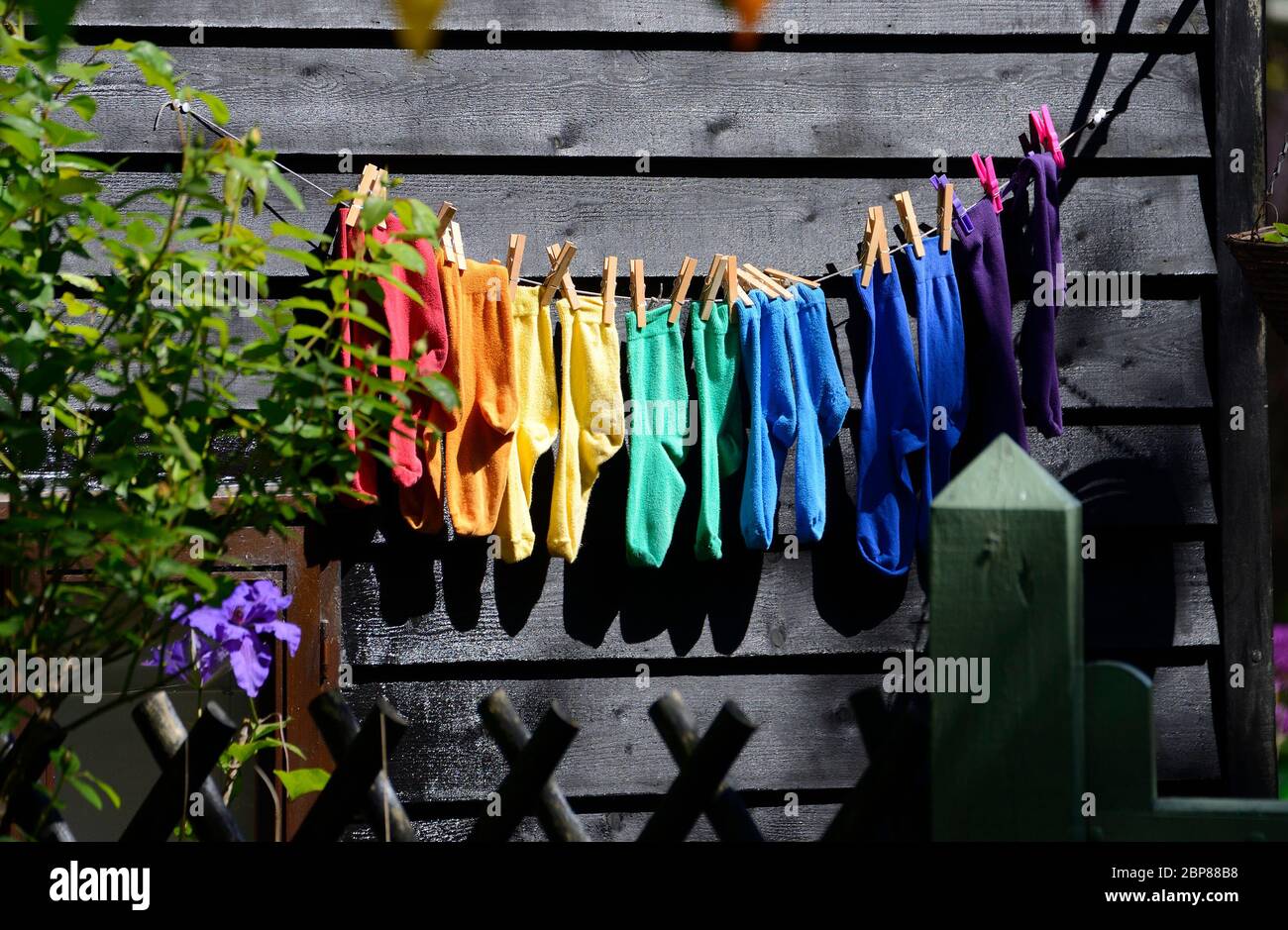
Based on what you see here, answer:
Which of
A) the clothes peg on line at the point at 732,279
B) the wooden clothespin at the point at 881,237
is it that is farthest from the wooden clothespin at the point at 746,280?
the wooden clothespin at the point at 881,237

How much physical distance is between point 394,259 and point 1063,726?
911 mm

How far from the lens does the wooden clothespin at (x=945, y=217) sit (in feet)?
9.26

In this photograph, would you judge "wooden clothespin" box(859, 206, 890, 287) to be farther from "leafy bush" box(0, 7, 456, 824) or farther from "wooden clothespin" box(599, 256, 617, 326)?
"leafy bush" box(0, 7, 456, 824)

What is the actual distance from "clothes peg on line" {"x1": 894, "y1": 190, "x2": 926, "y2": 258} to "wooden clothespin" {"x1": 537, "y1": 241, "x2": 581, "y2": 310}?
0.79 m

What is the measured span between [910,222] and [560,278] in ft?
2.80

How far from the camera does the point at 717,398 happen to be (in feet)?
9.10

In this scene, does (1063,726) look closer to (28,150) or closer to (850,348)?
(28,150)

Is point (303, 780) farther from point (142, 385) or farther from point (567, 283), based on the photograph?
point (567, 283)

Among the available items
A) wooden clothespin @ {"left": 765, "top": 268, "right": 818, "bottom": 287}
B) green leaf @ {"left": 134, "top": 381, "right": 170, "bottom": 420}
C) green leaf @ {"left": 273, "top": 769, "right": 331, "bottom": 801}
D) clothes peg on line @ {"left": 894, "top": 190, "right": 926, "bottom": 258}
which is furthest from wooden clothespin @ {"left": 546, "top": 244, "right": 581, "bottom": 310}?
green leaf @ {"left": 134, "top": 381, "right": 170, "bottom": 420}

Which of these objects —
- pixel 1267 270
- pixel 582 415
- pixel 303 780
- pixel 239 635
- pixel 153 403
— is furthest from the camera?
pixel 582 415

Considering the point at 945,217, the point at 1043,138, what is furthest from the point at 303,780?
the point at 1043,138

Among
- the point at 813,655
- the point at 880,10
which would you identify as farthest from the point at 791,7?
the point at 813,655

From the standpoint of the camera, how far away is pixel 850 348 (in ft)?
9.57

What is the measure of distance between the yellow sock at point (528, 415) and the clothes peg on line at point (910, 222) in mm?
892
